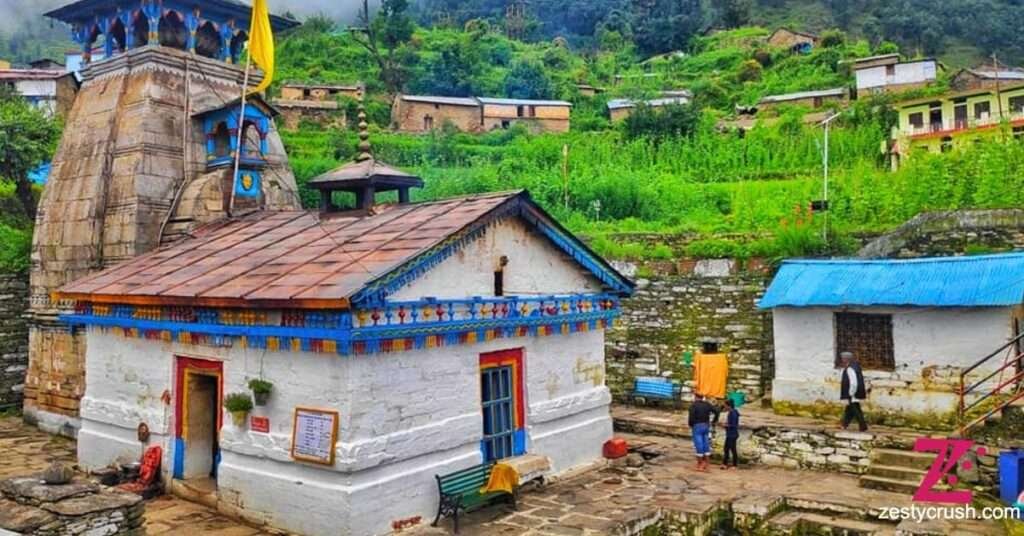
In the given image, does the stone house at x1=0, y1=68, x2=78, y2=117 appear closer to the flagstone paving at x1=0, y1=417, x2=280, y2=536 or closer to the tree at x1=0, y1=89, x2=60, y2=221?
the tree at x1=0, y1=89, x2=60, y2=221

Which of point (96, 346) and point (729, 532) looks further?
point (96, 346)

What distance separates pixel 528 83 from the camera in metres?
61.2

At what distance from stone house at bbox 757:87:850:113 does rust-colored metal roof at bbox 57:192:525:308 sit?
129ft

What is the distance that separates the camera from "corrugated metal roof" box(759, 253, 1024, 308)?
12266 mm

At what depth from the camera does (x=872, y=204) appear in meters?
19.4

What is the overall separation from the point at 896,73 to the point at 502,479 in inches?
1867

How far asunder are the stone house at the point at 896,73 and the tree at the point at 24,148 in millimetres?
44436

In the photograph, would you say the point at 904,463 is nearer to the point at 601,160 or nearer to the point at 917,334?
the point at 917,334

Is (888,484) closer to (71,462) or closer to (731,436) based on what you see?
(731,436)

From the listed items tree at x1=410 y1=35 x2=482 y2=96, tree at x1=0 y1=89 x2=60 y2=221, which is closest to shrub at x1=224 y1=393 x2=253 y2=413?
tree at x1=0 y1=89 x2=60 y2=221

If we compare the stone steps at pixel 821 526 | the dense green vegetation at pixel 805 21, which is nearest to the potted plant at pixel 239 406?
the stone steps at pixel 821 526

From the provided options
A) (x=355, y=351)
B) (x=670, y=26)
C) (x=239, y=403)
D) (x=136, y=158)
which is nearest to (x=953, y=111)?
(x=136, y=158)

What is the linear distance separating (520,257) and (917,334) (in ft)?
24.0

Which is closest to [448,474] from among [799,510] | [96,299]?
[799,510]
